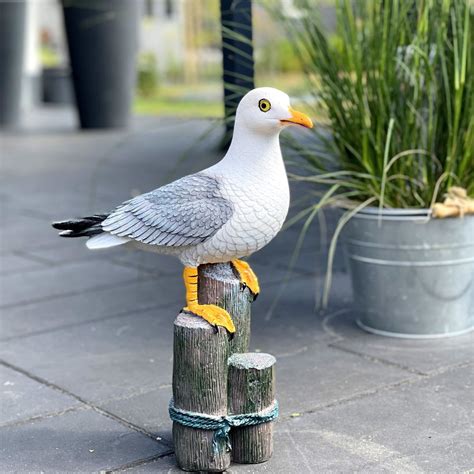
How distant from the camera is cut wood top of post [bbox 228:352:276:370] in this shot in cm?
267

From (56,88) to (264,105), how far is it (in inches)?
619

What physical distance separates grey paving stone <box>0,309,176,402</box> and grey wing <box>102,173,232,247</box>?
0.85 m

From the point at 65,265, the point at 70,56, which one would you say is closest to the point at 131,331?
the point at 65,265

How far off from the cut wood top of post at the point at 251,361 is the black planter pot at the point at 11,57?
10.7m

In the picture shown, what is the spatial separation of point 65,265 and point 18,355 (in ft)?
4.95

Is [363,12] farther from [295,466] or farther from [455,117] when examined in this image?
[295,466]

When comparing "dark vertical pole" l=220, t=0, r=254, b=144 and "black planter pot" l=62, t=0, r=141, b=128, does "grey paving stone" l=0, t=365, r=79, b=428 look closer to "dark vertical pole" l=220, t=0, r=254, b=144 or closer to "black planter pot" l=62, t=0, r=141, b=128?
"dark vertical pole" l=220, t=0, r=254, b=144

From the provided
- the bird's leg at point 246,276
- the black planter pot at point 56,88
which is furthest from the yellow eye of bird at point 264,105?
the black planter pot at point 56,88

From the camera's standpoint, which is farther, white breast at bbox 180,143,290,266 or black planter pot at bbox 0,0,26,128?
black planter pot at bbox 0,0,26,128

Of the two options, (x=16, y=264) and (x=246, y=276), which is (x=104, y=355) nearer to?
(x=246, y=276)

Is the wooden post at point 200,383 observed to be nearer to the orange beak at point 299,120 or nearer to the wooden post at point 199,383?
the wooden post at point 199,383

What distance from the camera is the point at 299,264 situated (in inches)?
201

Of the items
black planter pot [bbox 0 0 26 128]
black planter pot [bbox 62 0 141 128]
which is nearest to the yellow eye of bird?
black planter pot [bbox 62 0 141 128]

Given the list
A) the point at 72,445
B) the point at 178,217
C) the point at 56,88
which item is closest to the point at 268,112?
the point at 178,217
